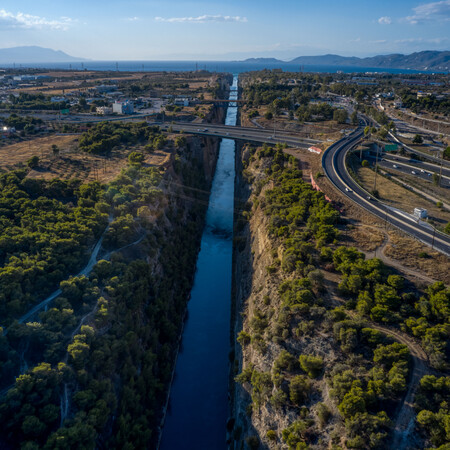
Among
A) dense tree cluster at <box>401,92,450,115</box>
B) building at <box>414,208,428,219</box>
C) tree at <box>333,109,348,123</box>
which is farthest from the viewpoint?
dense tree cluster at <box>401,92,450,115</box>

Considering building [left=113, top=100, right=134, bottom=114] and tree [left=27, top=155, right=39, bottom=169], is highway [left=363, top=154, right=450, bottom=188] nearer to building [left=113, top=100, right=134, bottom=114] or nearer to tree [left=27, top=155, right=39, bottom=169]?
tree [left=27, top=155, right=39, bottom=169]

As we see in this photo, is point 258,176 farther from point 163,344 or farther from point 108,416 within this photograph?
Result: point 108,416

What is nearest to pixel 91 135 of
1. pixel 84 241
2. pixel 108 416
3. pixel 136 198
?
pixel 136 198

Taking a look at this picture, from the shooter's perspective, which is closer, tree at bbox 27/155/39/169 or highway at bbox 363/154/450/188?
highway at bbox 363/154/450/188

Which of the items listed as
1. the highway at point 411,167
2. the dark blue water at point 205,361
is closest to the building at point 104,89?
the dark blue water at point 205,361

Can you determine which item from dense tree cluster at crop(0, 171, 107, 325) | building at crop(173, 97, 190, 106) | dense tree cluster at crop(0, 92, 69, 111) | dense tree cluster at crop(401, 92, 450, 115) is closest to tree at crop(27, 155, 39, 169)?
dense tree cluster at crop(0, 171, 107, 325)

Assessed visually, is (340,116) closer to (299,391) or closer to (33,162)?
(33,162)

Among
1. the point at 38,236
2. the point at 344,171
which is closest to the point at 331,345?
the point at 38,236
